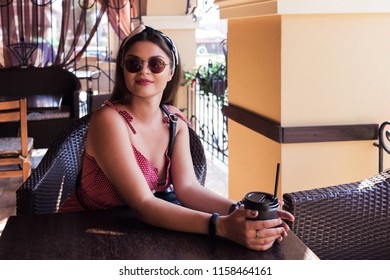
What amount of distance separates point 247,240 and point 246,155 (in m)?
1.64

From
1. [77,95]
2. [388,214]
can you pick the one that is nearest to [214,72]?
[77,95]

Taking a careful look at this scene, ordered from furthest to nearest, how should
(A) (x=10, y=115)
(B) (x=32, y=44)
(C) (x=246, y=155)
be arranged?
1. (B) (x=32, y=44)
2. (A) (x=10, y=115)
3. (C) (x=246, y=155)

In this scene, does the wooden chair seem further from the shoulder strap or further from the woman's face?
the woman's face

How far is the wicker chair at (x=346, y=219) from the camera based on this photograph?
1.71 meters

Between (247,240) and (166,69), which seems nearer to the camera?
(247,240)

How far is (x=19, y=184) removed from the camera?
4.97 meters

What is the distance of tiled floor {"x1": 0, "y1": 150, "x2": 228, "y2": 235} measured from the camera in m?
4.29

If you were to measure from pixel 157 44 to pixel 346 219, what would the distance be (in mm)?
686

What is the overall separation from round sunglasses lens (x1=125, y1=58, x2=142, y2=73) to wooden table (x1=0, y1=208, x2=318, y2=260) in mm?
391

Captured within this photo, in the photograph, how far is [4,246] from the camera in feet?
4.45

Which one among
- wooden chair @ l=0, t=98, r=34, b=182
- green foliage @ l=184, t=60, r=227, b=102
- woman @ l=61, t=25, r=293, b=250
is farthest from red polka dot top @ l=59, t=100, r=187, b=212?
green foliage @ l=184, t=60, r=227, b=102

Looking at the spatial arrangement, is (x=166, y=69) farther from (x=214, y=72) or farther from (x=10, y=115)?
(x=214, y=72)

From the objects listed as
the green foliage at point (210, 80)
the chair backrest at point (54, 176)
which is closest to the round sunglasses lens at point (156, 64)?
the chair backrest at point (54, 176)

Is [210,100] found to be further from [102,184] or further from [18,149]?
[102,184]
